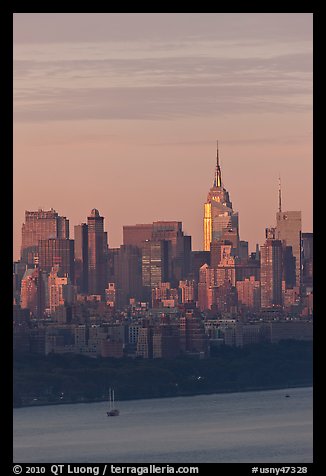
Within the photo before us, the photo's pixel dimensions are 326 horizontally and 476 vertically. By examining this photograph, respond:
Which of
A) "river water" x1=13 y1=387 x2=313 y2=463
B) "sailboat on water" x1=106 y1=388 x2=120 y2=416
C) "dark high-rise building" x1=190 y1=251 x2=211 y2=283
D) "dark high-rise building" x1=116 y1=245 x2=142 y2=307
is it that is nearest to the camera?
"river water" x1=13 y1=387 x2=313 y2=463

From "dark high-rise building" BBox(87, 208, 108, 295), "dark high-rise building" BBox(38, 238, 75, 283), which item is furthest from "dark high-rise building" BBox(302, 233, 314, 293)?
"dark high-rise building" BBox(38, 238, 75, 283)

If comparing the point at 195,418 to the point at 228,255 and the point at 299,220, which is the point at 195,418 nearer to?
the point at 299,220

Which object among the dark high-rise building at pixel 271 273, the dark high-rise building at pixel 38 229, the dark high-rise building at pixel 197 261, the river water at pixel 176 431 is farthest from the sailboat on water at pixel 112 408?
the dark high-rise building at pixel 197 261

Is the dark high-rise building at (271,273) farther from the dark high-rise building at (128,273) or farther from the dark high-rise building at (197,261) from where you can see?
the dark high-rise building at (128,273)

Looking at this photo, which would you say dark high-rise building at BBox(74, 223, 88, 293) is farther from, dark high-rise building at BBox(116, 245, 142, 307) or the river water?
the river water
